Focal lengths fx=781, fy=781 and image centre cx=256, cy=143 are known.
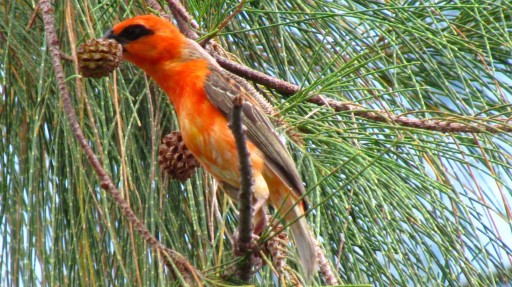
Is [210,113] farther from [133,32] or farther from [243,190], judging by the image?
[243,190]

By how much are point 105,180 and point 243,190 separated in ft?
1.03

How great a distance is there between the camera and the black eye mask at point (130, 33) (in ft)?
8.57

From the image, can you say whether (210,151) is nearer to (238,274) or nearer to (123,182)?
(123,182)

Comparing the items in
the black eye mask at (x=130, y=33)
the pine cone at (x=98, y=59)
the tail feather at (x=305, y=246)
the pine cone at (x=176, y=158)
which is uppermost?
the black eye mask at (x=130, y=33)

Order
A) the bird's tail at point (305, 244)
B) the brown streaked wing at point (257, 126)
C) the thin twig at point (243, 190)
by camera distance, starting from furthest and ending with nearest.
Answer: the brown streaked wing at point (257, 126) < the bird's tail at point (305, 244) < the thin twig at point (243, 190)

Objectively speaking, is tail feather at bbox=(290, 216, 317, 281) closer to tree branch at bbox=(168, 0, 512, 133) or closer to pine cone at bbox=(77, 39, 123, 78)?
tree branch at bbox=(168, 0, 512, 133)

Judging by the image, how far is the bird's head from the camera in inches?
103

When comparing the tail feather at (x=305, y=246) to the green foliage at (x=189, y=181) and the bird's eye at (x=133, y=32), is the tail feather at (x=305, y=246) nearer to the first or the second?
the green foliage at (x=189, y=181)

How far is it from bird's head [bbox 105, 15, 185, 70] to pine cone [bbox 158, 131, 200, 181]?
0.40m

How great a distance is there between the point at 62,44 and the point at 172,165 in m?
0.58

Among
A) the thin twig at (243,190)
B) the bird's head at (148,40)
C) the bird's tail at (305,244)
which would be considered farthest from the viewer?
the bird's head at (148,40)

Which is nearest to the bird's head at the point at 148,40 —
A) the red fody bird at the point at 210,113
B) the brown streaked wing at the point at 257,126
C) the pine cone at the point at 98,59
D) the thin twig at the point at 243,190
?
the red fody bird at the point at 210,113

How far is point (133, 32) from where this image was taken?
2670mm

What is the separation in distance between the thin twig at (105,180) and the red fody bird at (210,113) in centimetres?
62
